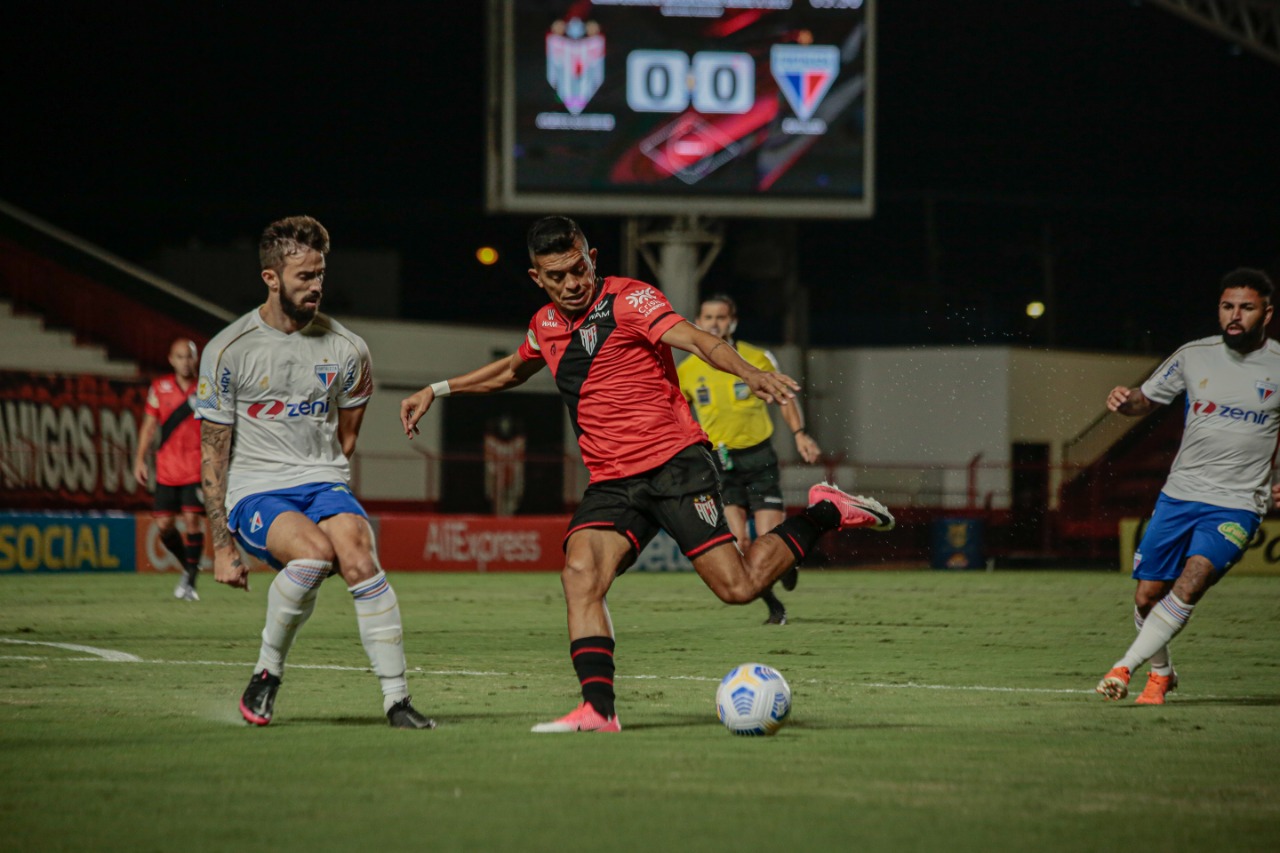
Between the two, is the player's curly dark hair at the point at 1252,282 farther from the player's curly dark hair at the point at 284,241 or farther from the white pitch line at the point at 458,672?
the player's curly dark hair at the point at 284,241

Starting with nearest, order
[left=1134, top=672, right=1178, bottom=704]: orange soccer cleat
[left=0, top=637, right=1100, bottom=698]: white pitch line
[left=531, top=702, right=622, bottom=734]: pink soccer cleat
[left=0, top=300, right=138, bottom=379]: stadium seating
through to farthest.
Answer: [left=531, top=702, right=622, bottom=734]: pink soccer cleat → [left=1134, top=672, right=1178, bottom=704]: orange soccer cleat → [left=0, top=637, right=1100, bottom=698]: white pitch line → [left=0, top=300, right=138, bottom=379]: stadium seating

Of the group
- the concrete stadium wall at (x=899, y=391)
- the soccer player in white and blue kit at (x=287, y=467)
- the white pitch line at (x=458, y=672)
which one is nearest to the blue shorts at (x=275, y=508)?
the soccer player in white and blue kit at (x=287, y=467)

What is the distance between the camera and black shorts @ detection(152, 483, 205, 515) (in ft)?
53.7

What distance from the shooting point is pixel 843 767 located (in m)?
5.85

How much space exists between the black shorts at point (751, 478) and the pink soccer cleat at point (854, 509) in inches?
215

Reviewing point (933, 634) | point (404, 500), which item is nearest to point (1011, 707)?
point (933, 634)

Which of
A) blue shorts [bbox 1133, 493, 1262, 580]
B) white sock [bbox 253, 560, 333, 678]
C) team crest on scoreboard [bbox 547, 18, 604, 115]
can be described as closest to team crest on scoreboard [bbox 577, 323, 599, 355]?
white sock [bbox 253, 560, 333, 678]

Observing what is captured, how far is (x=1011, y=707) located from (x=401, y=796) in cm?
350

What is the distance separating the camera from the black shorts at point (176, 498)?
16359 mm

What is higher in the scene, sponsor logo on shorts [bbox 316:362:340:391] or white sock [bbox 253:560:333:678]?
sponsor logo on shorts [bbox 316:362:340:391]

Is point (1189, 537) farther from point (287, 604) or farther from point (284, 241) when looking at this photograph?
point (284, 241)

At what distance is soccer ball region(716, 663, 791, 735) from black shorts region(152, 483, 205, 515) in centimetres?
1066

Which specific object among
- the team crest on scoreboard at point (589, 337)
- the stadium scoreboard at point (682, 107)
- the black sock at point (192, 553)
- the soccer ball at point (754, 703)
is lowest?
the black sock at point (192, 553)

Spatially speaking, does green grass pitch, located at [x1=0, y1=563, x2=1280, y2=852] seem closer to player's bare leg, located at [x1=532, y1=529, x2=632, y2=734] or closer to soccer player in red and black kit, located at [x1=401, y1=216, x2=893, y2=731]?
player's bare leg, located at [x1=532, y1=529, x2=632, y2=734]
